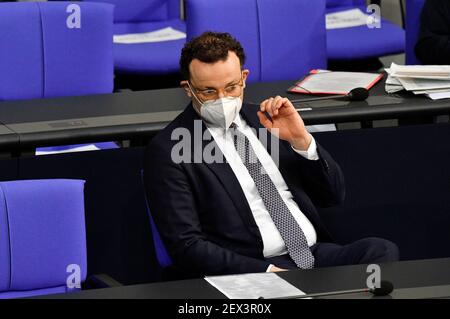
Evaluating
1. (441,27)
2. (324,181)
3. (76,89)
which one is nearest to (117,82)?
(76,89)

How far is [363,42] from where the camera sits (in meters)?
5.01

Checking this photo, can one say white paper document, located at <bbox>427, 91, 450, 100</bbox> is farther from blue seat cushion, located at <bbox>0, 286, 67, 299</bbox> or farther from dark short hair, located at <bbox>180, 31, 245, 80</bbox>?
blue seat cushion, located at <bbox>0, 286, 67, 299</bbox>

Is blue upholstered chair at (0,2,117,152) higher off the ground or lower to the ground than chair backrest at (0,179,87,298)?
higher

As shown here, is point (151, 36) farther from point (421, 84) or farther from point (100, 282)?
point (100, 282)

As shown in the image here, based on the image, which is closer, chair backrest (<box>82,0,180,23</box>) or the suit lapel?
the suit lapel

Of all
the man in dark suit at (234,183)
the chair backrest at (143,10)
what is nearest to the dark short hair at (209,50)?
the man in dark suit at (234,183)

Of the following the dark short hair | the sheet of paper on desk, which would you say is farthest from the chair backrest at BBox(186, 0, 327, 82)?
the sheet of paper on desk

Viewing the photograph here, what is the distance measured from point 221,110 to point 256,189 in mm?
251

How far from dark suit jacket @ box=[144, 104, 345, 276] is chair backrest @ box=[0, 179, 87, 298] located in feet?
0.79

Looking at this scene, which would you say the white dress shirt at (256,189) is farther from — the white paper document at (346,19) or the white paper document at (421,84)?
the white paper document at (346,19)

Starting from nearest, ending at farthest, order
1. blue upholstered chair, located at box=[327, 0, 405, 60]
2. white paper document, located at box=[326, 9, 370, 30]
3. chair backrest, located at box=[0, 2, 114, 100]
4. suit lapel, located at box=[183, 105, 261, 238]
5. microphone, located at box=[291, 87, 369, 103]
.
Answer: suit lapel, located at box=[183, 105, 261, 238], microphone, located at box=[291, 87, 369, 103], chair backrest, located at box=[0, 2, 114, 100], blue upholstered chair, located at box=[327, 0, 405, 60], white paper document, located at box=[326, 9, 370, 30]

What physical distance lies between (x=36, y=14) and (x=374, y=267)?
1.87m

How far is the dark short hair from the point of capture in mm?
2984

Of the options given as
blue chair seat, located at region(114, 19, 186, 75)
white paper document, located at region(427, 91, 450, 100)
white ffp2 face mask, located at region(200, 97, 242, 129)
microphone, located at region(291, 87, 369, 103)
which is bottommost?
blue chair seat, located at region(114, 19, 186, 75)
